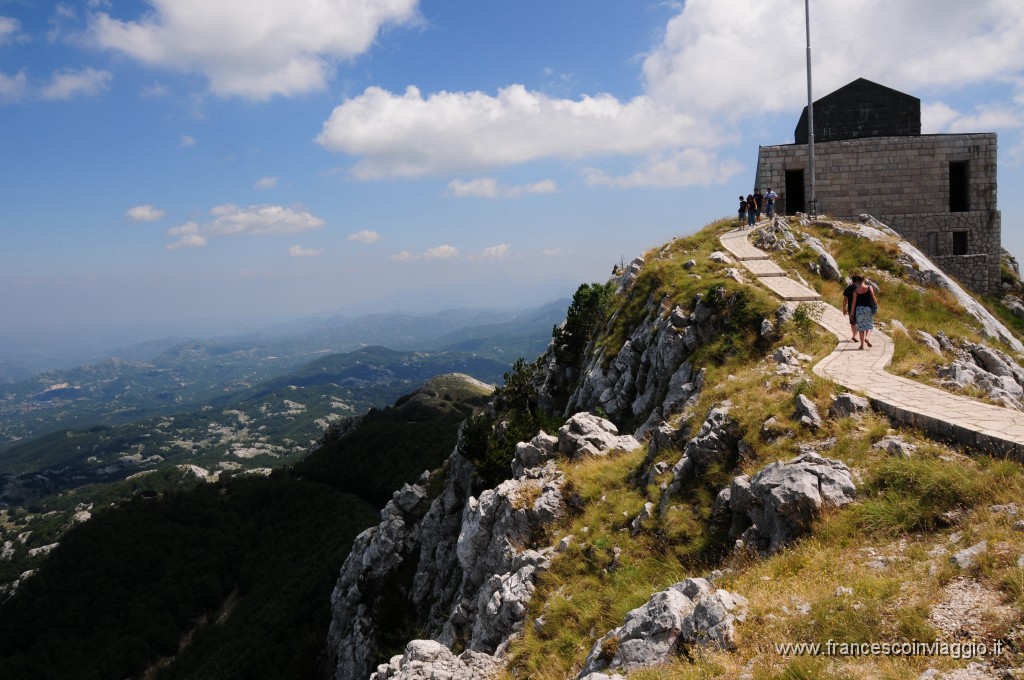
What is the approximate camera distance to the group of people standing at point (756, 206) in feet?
97.8

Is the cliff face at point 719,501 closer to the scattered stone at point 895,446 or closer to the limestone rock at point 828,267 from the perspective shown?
the scattered stone at point 895,446

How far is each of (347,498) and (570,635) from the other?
88.1 m

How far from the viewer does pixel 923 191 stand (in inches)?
1116

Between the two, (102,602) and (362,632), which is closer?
(362,632)

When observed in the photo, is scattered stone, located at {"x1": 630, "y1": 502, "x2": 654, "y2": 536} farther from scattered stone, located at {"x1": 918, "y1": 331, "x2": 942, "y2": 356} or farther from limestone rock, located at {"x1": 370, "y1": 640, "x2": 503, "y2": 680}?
scattered stone, located at {"x1": 918, "y1": 331, "x2": 942, "y2": 356}

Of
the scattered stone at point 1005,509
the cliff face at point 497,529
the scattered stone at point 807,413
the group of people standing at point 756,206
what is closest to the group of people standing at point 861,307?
the cliff face at point 497,529

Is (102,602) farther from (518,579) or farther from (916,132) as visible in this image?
(916,132)

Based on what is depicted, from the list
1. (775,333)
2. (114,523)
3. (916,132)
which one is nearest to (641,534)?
(775,333)

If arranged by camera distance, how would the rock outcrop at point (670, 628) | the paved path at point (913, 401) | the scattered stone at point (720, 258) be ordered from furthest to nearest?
1. the scattered stone at point (720, 258)
2. the paved path at point (913, 401)
3. the rock outcrop at point (670, 628)

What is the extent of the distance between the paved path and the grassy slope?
1.12 feet

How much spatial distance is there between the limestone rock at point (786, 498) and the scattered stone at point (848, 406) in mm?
1955

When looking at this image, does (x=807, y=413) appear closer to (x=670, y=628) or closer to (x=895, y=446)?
(x=895, y=446)

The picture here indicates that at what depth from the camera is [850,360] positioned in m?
14.1

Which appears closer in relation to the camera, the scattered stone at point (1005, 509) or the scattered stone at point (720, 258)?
the scattered stone at point (1005, 509)
